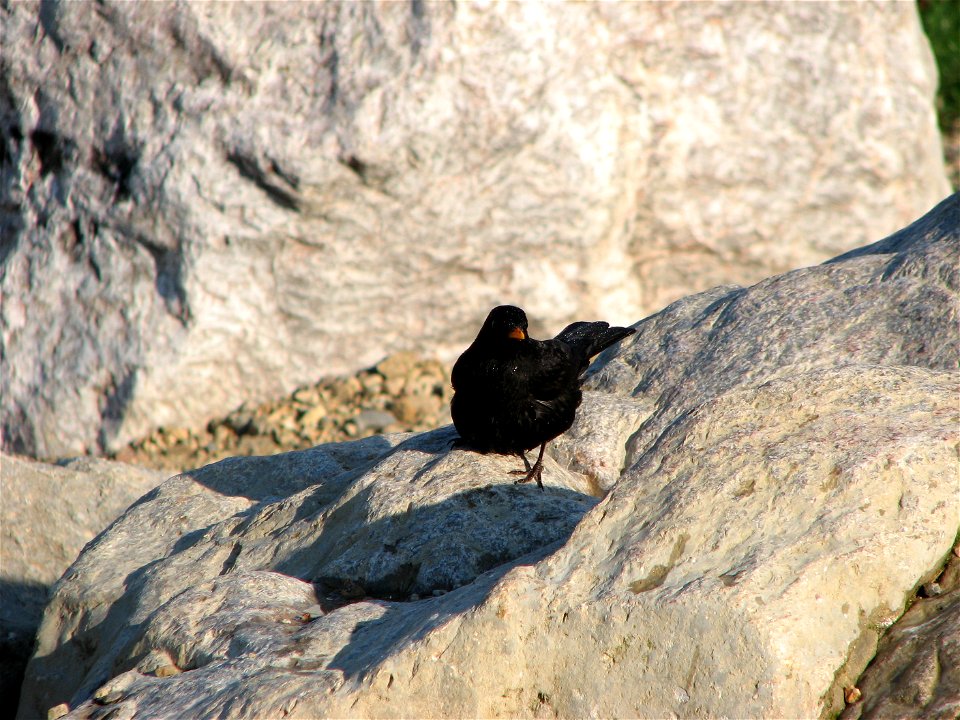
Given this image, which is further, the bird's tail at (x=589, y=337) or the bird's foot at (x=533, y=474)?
the bird's tail at (x=589, y=337)

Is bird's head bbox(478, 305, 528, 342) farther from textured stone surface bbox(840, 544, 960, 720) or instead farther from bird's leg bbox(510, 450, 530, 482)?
textured stone surface bbox(840, 544, 960, 720)

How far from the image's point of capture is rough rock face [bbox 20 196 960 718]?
9.93 ft

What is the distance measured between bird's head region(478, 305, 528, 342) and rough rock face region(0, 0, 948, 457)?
3.26 m

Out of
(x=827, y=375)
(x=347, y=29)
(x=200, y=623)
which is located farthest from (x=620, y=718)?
(x=347, y=29)

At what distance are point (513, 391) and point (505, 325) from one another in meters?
0.38

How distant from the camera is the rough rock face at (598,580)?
3027 millimetres

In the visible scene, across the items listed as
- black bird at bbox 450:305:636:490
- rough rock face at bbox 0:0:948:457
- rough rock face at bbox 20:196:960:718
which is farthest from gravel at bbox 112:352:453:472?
rough rock face at bbox 20:196:960:718

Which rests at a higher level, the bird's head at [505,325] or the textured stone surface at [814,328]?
the bird's head at [505,325]

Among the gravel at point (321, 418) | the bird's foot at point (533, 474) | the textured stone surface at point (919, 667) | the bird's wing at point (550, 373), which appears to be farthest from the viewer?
the gravel at point (321, 418)

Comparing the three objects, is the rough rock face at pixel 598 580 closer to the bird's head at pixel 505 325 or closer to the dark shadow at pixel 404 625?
the dark shadow at pixel 404 625

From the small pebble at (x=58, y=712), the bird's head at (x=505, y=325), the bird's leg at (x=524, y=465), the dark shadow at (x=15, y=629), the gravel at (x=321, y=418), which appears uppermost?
the bird's head at (x=505, y=325)

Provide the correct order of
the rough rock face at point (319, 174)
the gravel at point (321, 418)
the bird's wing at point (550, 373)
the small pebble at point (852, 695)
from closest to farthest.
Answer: the small pebble at point (852, 695) → the bird's wing at point (550, 373) → the rough rock face at point (319, 174) → the gravel at point (321, 418)

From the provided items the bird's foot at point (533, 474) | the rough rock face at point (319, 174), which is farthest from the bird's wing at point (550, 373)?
the rough rock face at point (319, 174)

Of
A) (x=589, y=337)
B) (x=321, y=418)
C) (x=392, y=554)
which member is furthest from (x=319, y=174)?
(x=392, y=554)
